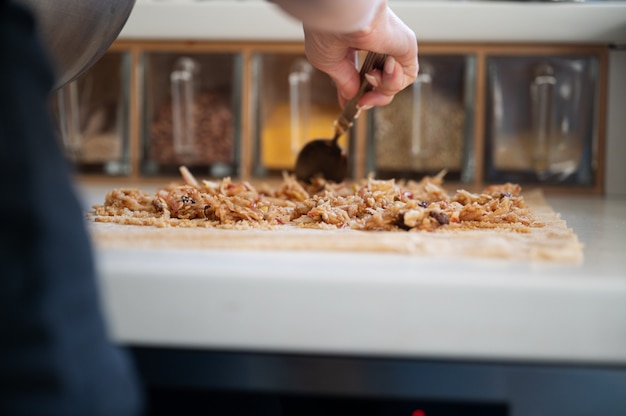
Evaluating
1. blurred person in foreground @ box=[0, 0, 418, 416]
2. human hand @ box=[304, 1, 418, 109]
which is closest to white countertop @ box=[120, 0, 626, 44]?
human hand @ box=[304, 1, 418, 109]

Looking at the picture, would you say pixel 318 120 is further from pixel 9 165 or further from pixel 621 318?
pixel 9 165

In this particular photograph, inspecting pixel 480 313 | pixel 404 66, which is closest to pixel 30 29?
pixel 480 313

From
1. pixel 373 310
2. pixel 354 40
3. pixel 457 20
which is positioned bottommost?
pixel 373 310

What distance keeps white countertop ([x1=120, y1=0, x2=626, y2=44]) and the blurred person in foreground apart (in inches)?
53.7

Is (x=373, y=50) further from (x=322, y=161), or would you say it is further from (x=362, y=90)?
(x=322, y=161)

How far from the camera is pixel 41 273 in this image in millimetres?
409

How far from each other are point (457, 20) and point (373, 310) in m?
1.35

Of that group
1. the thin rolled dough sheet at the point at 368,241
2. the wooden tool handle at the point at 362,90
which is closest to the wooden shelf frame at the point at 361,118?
the wooden tool handle at the point at 362,90

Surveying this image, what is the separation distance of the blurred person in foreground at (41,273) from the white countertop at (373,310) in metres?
0.16

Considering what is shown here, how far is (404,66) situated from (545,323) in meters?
0.64

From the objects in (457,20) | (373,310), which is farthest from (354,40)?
(457,20)

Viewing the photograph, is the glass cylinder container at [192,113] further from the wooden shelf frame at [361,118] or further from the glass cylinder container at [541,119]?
the glass cylinder container at [541,119]

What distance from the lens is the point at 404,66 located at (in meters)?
1.16

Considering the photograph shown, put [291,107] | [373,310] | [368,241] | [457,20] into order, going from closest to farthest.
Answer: [373,310]
[368,241]
[457,20]
[291,107]
